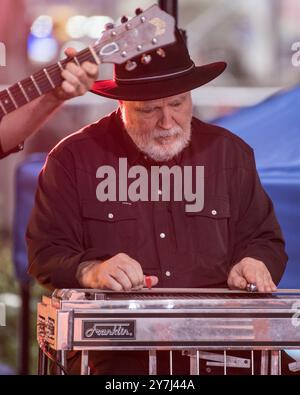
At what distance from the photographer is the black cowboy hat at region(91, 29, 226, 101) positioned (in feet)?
10.7

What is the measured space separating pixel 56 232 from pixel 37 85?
504 millimetres

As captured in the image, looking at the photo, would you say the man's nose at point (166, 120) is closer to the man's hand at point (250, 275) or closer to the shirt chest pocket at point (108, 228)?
the shirt chest pocket at point (108, 228)

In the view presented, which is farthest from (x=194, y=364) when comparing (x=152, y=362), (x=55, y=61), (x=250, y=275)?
(x=55, y=61)

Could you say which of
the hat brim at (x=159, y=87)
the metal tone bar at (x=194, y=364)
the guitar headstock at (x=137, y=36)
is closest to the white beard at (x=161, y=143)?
the hat brim at (x=159, y=87)

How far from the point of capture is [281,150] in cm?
346

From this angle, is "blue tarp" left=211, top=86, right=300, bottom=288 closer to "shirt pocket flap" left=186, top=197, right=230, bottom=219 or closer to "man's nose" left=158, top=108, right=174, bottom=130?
"shirt pocket flap" left=186, top=197, right=230, bottom=219

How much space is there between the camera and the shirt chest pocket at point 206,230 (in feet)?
10.8

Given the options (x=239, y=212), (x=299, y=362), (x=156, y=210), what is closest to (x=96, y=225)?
(x=156, y=210)

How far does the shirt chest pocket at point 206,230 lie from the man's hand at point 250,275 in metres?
0.18

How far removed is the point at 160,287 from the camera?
3.25m

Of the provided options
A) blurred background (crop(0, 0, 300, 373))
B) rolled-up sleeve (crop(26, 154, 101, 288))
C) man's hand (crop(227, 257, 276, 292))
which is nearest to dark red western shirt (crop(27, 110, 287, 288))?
rolled-up sleeve (crop(26, 154, 101, 288))

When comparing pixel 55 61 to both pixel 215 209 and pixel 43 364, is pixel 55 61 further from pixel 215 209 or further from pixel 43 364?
pixel 43 364

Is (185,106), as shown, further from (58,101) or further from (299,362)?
(299,362)
